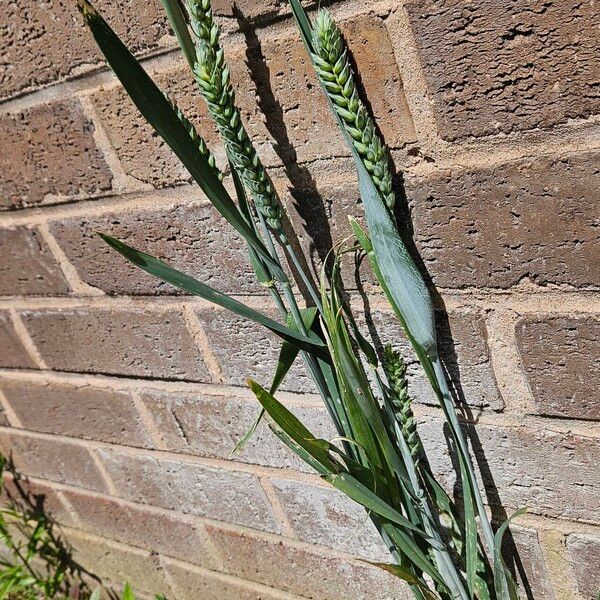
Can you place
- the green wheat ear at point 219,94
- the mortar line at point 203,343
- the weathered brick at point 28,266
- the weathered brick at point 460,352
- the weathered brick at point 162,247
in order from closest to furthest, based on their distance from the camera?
the green wheat ear at point 219,94 < the weathered brick at point 460,352 < the weathered brick at point 162,247 < the mortar line at point 203,343 < the weathered brick at point 28,266

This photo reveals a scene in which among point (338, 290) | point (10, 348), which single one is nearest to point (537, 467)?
point (338, 290)

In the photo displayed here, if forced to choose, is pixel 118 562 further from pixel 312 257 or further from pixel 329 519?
pixel 312 257

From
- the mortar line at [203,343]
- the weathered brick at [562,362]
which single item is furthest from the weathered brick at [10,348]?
the weathered brick at [562,362]

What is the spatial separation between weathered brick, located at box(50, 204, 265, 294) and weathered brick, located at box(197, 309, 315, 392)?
0.07 meters

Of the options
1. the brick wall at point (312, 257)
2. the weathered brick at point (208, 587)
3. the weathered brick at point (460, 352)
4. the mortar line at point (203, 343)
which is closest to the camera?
the brick wall at point (312, 257)

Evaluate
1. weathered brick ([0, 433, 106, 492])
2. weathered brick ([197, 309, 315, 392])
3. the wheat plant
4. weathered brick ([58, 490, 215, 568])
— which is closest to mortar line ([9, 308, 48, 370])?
weathered brick ([0, 433, 106, 492])

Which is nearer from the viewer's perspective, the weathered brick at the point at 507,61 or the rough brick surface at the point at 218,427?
the weathered brick at the point at 507,61

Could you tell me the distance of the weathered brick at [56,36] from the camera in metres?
0.96

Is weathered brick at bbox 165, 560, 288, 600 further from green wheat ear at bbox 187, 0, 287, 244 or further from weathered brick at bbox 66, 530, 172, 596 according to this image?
green wheat ear at bbox 187, 0, 287, 244

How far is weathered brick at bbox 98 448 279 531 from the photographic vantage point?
1407mm

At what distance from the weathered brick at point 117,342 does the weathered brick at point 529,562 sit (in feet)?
1.81

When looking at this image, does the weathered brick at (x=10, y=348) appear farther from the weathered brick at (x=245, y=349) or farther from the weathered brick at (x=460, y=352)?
the weathered brick at (x=460, y=352)

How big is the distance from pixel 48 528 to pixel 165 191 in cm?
121

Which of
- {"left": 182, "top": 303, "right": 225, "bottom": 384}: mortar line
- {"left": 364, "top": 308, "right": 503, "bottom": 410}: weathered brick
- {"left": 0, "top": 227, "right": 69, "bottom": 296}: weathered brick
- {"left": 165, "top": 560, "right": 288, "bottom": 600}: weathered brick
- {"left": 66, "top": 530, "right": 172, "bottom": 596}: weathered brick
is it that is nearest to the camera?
{"left": 364, "top": 308, "right": 503, "bottom": 410}: weathered brick
